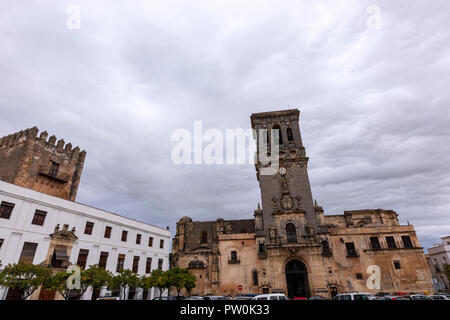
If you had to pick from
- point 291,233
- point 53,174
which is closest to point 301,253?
point 291,233

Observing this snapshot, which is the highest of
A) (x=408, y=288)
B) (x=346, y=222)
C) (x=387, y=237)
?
(x=346, y=222)

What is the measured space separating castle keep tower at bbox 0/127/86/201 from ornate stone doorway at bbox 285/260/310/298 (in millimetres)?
28822

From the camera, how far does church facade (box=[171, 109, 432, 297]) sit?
2906 cm

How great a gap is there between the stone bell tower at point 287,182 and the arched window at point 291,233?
21.2 inches

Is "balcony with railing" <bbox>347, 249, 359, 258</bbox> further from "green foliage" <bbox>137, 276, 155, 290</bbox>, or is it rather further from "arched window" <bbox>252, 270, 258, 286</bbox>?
"green foliage" <bbox>137, 276, 155, 290</bbox>

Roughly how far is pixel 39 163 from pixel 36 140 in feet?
8.57

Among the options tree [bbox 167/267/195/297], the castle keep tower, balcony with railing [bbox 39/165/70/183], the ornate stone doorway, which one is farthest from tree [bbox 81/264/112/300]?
the ornate stone doorway

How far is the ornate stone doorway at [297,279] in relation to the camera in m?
29.7

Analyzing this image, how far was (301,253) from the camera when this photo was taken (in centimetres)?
3067
